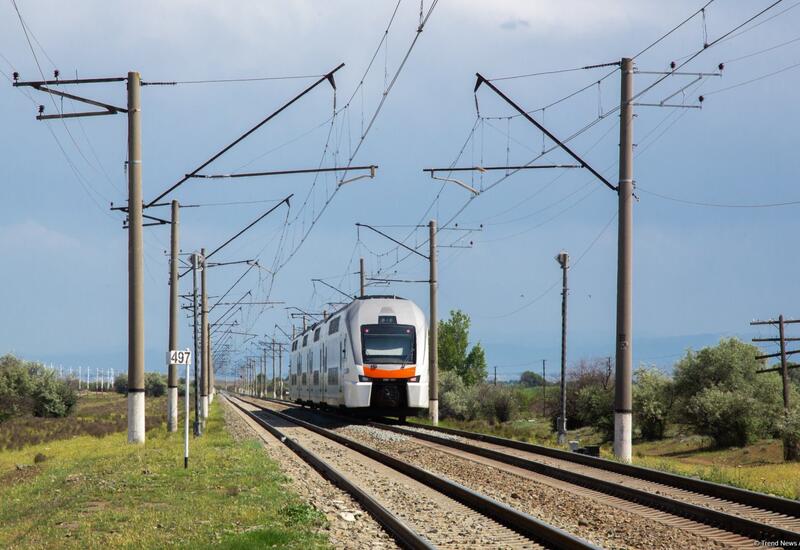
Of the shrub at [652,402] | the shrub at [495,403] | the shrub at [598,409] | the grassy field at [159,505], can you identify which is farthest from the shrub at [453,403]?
the grassy field at [159,505]

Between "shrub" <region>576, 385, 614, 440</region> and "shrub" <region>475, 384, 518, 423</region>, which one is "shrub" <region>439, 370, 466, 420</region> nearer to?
"shrub" <region>475, 384, 518, 423</region>

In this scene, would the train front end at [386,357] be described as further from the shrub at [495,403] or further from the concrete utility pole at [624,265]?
the shrub at [495,403]

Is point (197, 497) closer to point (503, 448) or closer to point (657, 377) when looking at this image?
point (503, 448)

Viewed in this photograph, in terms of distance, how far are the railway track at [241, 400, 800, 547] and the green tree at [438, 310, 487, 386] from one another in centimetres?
8720

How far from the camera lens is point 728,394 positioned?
48062 millimetres

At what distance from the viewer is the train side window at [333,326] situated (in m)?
38.9

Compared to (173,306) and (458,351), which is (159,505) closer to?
(173,306)

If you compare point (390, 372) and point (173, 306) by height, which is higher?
point (173, 306)

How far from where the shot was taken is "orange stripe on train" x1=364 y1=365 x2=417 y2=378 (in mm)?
35166

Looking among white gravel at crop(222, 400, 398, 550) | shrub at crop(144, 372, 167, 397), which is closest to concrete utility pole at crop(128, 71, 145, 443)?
white gravel at crop(222, 400, 398, 550)

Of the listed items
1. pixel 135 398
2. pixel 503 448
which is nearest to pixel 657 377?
pixel 503 448

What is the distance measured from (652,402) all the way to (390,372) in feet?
77.4

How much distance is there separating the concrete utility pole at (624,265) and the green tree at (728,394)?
957 inches

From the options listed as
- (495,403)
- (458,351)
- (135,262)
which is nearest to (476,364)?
(458,351)
